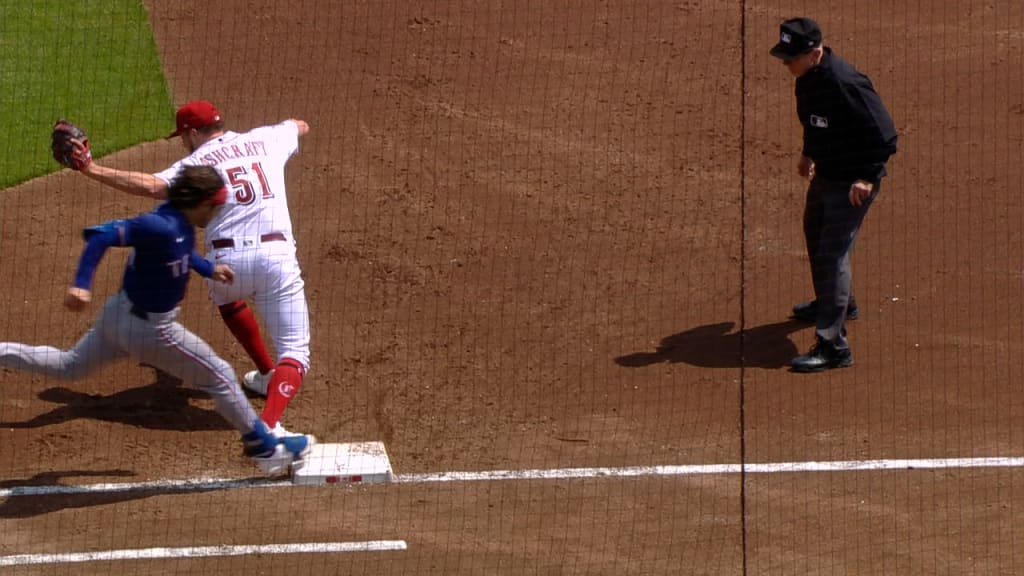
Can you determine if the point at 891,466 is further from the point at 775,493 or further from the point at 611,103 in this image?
the point at 611,103

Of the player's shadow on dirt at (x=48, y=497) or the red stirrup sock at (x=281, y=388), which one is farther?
the red stirrup sock at (x=281, y=388)

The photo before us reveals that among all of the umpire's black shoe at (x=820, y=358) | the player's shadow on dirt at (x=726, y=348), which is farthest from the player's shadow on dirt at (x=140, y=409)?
the umpire's black shoe at (x=820, y=358)

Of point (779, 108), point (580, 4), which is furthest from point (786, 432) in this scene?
point (580, 4)

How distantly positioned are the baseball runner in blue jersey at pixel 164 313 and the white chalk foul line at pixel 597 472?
34cm

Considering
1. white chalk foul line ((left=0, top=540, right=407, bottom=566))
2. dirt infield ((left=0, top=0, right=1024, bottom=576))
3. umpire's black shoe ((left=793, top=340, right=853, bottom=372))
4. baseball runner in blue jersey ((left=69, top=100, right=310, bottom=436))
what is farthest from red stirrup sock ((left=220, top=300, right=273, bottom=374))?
umpire's black shoe ((left=793, top=340, right=853, bottom=372))

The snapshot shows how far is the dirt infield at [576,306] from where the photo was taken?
7242 mm

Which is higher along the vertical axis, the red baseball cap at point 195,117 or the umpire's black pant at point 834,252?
the red baseball cap at point 195,117

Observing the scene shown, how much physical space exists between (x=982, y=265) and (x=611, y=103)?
311 centimetres

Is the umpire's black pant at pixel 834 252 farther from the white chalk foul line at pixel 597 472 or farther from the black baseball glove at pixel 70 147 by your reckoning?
the black baseball glove at pixel 70 147

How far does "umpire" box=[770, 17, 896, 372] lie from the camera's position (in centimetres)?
812

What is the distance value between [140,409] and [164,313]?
128 centimetres

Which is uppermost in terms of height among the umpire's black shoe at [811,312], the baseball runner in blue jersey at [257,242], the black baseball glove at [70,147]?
the black baseball glove at [70,147]

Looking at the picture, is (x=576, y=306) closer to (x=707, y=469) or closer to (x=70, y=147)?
(x=707, y=469)

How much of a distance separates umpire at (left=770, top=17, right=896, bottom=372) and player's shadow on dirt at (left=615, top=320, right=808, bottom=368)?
0.23 metres
